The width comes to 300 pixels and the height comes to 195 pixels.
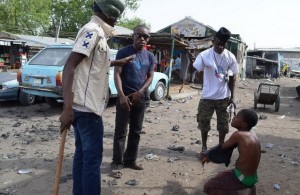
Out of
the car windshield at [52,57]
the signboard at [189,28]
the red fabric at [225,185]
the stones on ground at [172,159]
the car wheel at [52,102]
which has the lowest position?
the stones on ground at [172,159]

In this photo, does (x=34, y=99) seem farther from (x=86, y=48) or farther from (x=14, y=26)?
(x=14, y=26)

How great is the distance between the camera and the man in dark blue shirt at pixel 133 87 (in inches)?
159

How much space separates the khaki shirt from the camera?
2512mm

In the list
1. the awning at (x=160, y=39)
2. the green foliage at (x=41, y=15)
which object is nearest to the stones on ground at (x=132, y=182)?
the awning at (x=160, y=39)

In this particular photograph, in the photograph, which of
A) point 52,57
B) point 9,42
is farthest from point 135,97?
point 9,42

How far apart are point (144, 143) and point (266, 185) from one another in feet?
7.93

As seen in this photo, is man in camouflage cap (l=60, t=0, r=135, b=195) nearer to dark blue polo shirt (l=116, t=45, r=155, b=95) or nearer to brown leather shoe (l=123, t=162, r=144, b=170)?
dark blue polo shirt (l=116, t=45, r=155, b=95)

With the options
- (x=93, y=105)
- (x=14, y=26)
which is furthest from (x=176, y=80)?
(x=14, y=26)

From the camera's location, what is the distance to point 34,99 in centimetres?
955

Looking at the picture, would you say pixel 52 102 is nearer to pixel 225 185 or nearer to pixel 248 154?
pixel 225 185

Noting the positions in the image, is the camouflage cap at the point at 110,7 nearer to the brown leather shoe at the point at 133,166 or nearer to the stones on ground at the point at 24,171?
the brown leather shoe at the point at 133,166

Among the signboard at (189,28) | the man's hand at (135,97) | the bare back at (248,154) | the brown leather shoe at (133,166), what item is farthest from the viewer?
the signboard at (189,28)

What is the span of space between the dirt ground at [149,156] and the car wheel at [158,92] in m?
2.46

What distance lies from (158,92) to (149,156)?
6.60 meters
